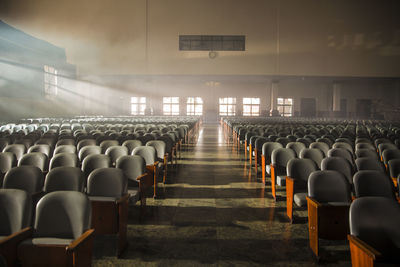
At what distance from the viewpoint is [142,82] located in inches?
1302

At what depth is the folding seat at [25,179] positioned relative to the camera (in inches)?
149

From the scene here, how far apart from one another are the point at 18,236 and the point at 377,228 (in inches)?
118

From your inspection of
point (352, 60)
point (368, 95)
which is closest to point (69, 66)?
point (352, 60)

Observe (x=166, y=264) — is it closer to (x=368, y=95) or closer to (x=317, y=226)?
(x=317, y=226)

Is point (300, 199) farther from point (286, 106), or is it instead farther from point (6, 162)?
point (286, 106)

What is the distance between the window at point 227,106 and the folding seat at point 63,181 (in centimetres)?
3071

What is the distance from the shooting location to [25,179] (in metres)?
3.85

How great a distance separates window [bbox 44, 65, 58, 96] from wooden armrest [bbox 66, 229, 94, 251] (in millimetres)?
21921

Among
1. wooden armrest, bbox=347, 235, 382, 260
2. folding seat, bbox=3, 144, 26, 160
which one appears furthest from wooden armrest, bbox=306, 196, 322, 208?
folding seat, bbox=3, 144, 26, 160

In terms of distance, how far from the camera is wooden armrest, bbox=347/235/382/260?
2.19 metres

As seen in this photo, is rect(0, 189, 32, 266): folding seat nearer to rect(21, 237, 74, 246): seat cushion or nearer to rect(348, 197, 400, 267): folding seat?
rect(21, 237, 74, 246): seat cushion

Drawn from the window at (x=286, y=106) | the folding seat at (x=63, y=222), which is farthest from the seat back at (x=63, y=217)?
the window at (x=286, y=106)

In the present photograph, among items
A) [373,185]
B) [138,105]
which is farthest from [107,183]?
[138,105]

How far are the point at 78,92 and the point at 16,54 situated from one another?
8.64 meters
